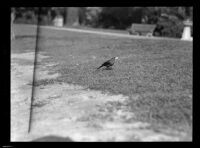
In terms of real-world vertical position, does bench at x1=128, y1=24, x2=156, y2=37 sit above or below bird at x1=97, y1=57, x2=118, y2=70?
above

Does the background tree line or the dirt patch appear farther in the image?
the background tree line

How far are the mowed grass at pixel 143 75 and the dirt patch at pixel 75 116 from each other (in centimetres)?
40

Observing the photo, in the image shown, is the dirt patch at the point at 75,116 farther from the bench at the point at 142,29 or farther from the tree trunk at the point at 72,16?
the tree trunk at the point at 72,16

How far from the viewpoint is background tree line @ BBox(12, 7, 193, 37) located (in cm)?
2764

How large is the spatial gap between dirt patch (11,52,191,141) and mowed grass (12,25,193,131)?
404mm

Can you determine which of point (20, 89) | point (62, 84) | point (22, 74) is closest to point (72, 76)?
point (62, 84)

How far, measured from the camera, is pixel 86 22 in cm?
4488

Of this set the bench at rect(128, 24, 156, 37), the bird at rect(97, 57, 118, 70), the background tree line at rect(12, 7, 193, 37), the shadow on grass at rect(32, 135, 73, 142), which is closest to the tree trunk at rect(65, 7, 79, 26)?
the background tree line at rect(12, 7, 193, 37)

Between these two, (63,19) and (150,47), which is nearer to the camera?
(150,47)

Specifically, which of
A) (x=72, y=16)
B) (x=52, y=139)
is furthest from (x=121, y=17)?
(x=52, y=139)

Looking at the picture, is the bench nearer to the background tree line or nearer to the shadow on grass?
the background tree line
